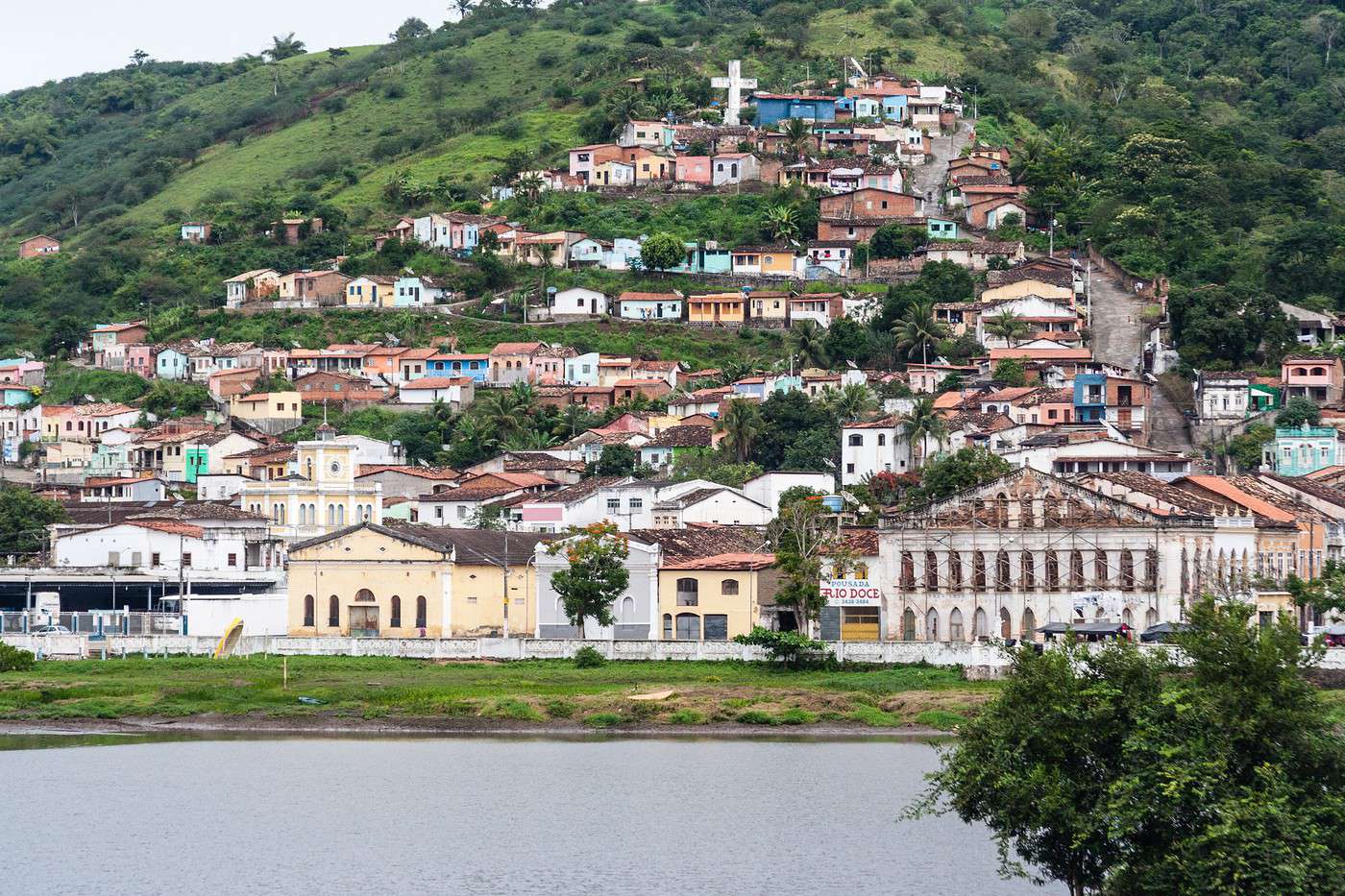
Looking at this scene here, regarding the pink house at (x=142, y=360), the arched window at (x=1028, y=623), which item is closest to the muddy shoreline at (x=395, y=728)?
the arched window at (x=1028, y=623)

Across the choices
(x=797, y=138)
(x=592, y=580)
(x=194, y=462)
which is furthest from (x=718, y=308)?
(x=592, y=580)

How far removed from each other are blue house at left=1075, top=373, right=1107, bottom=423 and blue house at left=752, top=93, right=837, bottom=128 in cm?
5548

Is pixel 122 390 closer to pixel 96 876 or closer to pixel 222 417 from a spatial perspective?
pixel 222 417

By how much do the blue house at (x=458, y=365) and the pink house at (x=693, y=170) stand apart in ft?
91.6

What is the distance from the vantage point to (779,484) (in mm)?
96500

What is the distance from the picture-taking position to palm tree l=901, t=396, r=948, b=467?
100875 millimetres

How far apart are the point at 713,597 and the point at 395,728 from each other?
16.6m

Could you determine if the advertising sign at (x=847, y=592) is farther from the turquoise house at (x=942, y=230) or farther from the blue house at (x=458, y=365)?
the turquoise house at (x=942, y=230)

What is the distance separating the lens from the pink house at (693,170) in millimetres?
147000

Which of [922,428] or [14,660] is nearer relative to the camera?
[14,660]

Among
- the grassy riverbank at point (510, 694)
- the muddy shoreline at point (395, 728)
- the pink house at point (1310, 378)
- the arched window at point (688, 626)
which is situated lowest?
the muddy shoreline at point (395, 728)

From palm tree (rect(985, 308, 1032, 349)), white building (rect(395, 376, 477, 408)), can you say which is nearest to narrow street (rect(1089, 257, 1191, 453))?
palm tree (rect(985, 308, 1032, 349))

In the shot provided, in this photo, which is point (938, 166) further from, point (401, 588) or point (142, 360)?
point (401, 588)

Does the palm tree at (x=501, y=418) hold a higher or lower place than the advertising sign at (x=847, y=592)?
higher
